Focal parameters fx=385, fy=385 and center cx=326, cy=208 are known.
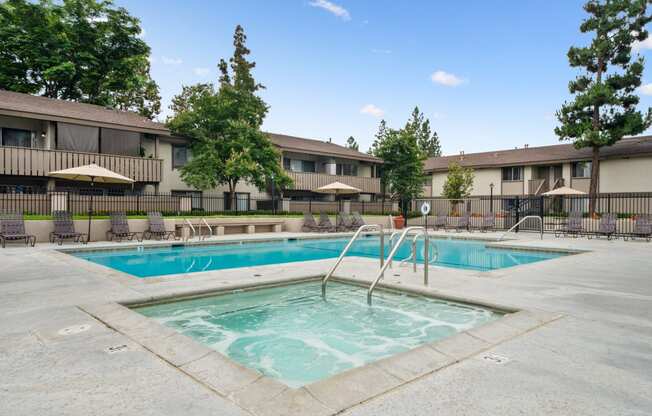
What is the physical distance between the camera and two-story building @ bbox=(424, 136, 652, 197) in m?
25.3

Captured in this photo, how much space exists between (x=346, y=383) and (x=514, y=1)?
2237 centimetres

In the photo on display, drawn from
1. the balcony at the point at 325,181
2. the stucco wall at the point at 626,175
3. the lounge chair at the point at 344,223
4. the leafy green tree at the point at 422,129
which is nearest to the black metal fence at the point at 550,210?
the stucco wall at the point at 626,175

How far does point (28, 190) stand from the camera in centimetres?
1794

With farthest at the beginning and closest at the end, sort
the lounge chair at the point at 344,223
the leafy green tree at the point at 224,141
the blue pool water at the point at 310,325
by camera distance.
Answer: the lounge chair at the point at 344,223, the leafy green tree at the point at 224,141, the blue pool water at the point at 310,325

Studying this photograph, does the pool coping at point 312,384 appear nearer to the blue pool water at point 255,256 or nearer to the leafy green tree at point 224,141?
the blue pool water at point 255,256

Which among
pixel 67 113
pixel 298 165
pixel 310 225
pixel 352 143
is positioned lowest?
pixel 310 225

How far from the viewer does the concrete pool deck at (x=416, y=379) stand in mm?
2584

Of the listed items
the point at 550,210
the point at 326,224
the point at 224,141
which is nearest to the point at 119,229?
the point at 224,141

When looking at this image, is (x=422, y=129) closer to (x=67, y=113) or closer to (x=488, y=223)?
(x=488, y=223)

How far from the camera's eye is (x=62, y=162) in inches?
714

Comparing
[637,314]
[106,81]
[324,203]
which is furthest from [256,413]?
[106,81]

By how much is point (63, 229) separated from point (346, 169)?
21058mm

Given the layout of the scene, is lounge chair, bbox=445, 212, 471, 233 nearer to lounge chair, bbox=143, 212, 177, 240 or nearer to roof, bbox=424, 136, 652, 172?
roof, bbox=424, 136, 652, 172

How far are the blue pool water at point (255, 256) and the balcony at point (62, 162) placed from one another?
308 inches
